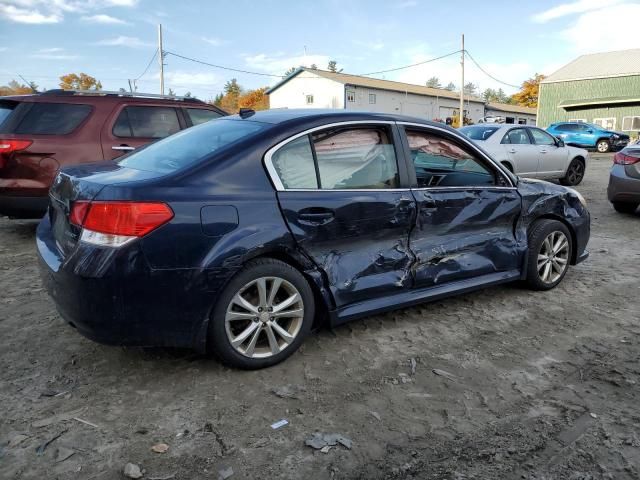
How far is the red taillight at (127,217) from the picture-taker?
2697 millimetres

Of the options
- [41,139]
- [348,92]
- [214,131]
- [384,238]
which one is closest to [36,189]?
[41,139]

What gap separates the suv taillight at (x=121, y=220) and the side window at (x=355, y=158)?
1082mm

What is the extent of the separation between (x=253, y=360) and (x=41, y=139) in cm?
422

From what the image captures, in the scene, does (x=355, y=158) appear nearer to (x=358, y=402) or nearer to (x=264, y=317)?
(x=264, y=317)

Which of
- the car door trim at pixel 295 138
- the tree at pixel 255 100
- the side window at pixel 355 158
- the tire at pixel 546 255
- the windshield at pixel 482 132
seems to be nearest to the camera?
the car door trim at pixel 295 138

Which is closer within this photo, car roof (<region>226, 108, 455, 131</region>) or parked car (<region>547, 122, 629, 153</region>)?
car roof (<region>226, 108, 455, 131</region>)

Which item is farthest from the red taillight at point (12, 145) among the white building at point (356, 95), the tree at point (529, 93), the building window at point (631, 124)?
the tree at point (529, 93)

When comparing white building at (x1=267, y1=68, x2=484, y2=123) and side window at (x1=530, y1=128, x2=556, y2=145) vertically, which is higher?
white building at (x1=267, y1=68, x2=484, y2=123)

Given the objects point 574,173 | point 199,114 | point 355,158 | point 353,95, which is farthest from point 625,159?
point 353,95

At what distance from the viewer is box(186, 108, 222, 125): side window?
23.6 feet

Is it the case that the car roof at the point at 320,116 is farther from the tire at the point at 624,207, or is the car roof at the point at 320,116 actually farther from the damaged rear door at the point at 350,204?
the tire at the point at 624,207

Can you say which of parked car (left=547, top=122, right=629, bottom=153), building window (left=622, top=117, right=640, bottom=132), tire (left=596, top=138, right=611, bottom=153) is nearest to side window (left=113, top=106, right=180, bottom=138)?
parked car (left=547, top=122, right=629, bottom=153)

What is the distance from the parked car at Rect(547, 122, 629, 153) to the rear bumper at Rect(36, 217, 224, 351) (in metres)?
27.4

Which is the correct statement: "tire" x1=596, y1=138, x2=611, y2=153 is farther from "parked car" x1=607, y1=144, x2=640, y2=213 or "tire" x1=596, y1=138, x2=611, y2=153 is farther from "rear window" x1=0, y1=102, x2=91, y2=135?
"rear window" x1=0, y1=102, x2=91, y2=135
